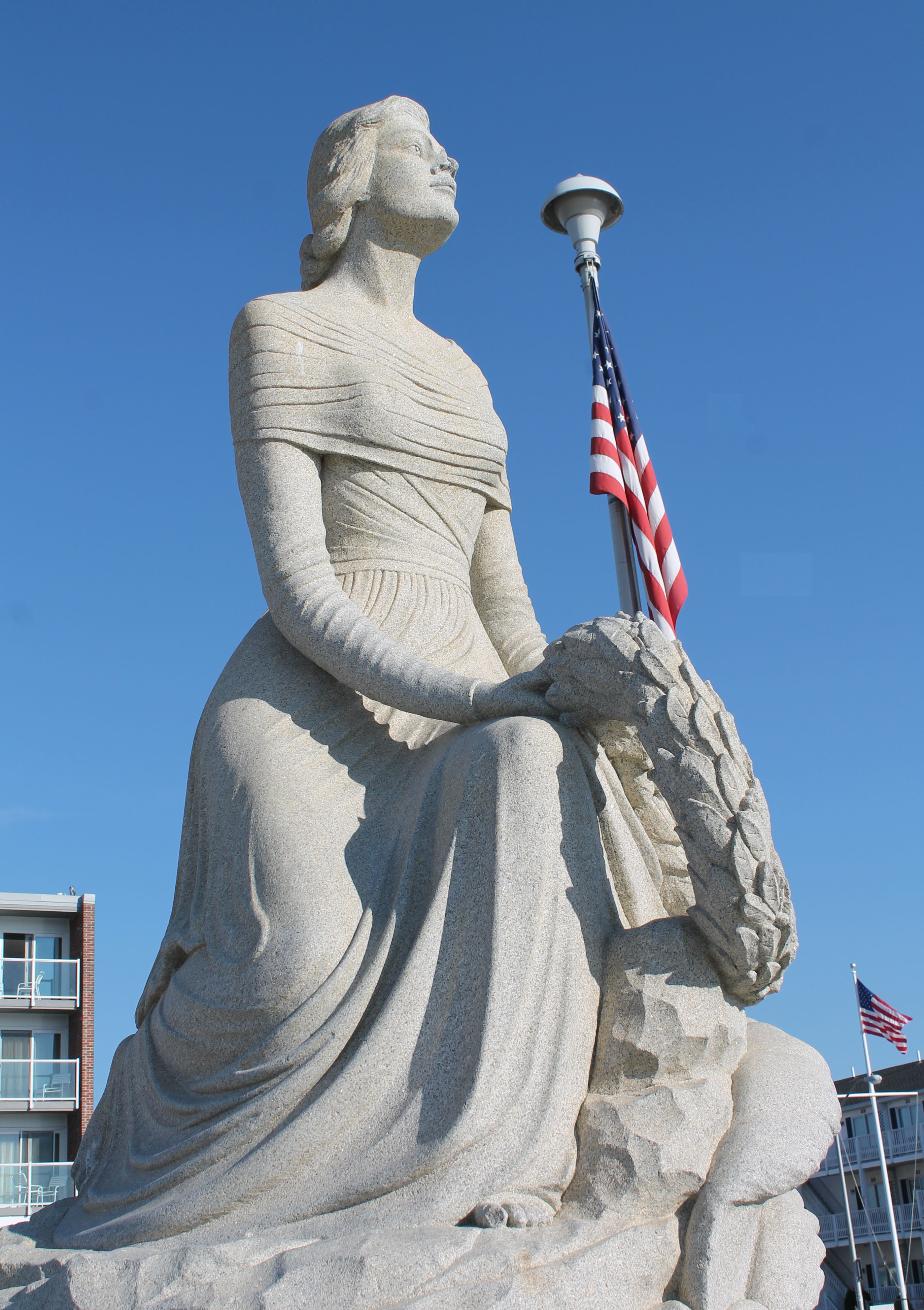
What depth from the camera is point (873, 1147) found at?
1602 inches

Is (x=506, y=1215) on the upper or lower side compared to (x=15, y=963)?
lower

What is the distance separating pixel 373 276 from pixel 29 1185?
24062 millimetres

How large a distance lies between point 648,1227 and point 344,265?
414 cm

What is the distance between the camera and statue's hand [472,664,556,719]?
488 cm

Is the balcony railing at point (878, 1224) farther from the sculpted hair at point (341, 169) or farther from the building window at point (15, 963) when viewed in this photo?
the sculpted hair at point (341, 169)

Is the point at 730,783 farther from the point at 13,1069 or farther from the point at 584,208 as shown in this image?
the point at 13,1069

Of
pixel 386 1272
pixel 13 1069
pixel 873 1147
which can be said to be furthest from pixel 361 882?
pixel 873 1147

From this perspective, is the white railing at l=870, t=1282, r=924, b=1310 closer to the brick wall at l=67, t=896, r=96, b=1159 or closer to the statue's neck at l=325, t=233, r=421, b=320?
the brick wall at l=67, t=896, r=96, b=1159

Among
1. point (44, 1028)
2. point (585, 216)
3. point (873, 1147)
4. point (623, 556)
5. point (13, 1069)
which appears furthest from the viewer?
point (873, 1147)

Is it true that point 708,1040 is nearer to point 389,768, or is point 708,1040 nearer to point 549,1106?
point 549,1106

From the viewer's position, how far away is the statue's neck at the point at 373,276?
21.1 feet

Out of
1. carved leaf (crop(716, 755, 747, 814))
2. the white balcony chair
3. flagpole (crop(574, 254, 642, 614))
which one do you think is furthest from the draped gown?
the white balcony chair

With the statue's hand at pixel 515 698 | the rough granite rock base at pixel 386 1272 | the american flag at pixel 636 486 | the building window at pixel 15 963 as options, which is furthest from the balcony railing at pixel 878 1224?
the rough granite rock base at pixel 386 1272

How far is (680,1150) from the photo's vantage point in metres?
4.19
